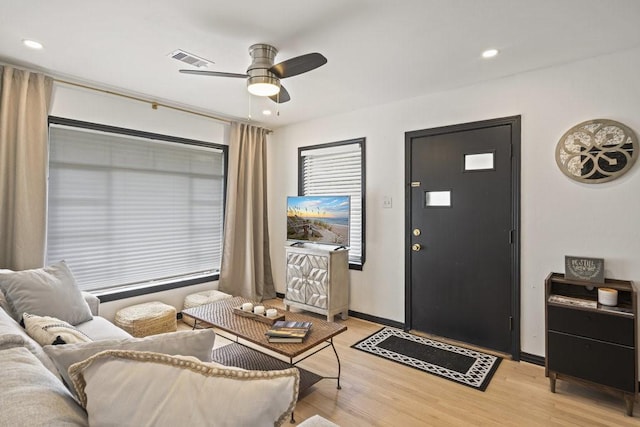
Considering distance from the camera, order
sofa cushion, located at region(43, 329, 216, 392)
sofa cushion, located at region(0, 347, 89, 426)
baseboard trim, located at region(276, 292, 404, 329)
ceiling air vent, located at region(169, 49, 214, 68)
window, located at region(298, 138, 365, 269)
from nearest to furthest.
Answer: sofa cushion, located at region(0, 347, 89, 426)
sofa cushion, located at region(43, 329, 216, 392)
ceiling air vent, located at region(169, 49, 214, 68)
baseboard trim, located at region(276, 292, 404, 329)
window, located at region(298, 138, 365, 269)

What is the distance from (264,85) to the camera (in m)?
2.34

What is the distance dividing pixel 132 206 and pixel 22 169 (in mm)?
995

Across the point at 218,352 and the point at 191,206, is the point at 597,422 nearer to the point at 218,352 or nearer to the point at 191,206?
the point at 218,352

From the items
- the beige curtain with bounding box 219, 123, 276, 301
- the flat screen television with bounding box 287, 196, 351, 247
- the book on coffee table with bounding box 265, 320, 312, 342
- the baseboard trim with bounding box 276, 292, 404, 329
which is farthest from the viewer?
the beige curtain with bounding box 219, 123, 276, 301

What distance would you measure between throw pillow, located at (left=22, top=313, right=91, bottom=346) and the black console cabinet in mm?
2930

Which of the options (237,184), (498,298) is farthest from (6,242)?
(498,298)

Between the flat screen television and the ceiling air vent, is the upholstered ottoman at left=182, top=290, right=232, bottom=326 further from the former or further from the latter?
the ceiling air vent

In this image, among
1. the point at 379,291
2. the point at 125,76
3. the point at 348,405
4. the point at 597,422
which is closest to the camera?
the point at 597,422

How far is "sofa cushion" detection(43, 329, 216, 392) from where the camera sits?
100cm

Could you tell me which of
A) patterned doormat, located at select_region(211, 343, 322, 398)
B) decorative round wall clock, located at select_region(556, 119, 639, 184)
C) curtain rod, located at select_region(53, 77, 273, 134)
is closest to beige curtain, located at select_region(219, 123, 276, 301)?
curtain rod, located at select_region(53, 77, 273, 134)

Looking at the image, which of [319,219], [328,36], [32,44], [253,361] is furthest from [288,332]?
[32,44]

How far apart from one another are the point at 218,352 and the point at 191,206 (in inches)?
78.6

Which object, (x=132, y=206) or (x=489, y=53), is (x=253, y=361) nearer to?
(x=132, y=206)

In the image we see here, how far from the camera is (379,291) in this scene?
388cm
